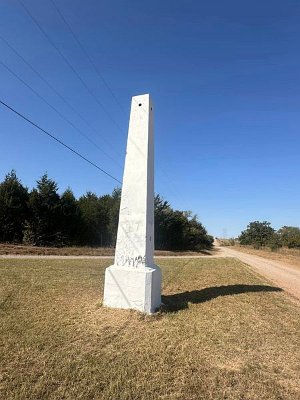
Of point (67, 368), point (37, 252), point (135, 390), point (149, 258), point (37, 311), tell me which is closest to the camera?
point (135, 390)

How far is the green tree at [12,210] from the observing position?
104 feet

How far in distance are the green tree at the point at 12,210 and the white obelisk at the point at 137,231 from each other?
1042 inches

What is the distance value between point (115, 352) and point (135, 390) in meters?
1.16

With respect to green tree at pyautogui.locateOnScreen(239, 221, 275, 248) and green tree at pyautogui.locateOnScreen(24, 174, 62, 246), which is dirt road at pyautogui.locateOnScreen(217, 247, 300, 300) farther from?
green tree at pyautogui.locateOnScreen(239, 221, 275, 248)

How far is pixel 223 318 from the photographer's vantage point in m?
7.22

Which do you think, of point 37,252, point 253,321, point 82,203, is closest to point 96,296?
point 253,321

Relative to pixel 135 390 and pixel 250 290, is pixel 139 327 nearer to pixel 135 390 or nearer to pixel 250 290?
pixel 135 390

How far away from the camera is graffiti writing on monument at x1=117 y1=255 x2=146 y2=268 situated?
25.7ft

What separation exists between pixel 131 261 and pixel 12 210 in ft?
88.6

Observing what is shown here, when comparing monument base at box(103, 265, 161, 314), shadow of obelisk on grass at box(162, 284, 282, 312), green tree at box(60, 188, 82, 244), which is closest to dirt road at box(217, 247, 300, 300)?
shadow of obelisk on grass at box(162, 284, 282, 312)

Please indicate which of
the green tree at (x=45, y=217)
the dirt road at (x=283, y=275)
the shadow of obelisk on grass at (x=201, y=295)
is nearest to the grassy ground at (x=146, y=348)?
the shadow of obelisk on grass at (x=201, y=295)

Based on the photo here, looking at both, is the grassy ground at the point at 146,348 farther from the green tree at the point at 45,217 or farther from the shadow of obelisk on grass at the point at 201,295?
the green tree at the point at 45,217

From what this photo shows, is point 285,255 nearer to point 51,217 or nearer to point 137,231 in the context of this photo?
point 51,217

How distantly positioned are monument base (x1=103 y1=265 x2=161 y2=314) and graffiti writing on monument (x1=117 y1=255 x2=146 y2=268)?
0.10 metres
